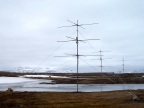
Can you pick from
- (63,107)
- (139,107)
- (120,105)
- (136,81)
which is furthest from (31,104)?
(136,81)

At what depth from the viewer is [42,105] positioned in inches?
825

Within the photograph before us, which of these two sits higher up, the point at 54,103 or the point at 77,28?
the point at 77,28

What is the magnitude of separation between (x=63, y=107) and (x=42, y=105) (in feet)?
6.44

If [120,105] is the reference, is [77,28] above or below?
above

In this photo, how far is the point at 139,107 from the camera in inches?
790

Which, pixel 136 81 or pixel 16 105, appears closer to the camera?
pixel 16 105

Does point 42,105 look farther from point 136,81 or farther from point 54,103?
point 136,81

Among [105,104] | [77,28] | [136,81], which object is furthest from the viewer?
[136,81]

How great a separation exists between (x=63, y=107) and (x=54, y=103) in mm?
2116

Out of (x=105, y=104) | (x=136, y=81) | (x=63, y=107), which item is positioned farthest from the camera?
(x=136, y=81)

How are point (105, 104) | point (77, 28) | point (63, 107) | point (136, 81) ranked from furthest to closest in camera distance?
point (136, 81)
point (77, 28)
point (105, 104)
point (63, 107)

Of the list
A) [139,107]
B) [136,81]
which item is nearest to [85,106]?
[139,107]

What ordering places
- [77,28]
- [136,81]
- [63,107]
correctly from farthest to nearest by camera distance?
[136,81] → [77,28] → [63,107]

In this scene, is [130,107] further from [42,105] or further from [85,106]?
[42,105]
